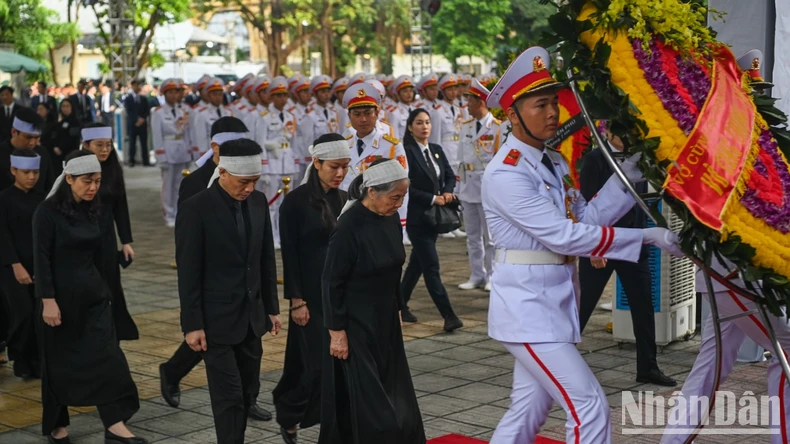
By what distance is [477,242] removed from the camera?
39.3 ft

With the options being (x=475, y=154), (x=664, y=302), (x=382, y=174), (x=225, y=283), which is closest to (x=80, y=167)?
(x=225, y=283)

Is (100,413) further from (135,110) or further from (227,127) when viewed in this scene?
(135,110)

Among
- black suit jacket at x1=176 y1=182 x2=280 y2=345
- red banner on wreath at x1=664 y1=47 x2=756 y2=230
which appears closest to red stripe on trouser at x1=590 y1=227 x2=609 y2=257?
red banner on wreath at x1=664 y1=47 x2=756 y2=230

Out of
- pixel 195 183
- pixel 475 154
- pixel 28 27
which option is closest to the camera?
pixel 195 183

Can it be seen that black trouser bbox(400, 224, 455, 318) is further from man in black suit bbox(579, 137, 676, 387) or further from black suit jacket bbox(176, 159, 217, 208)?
black suit jacket bbox(176, 159, 217, 208)

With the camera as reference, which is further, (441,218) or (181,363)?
(441,218)

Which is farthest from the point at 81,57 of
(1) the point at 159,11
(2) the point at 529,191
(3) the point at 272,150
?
(2) the point at 529,191

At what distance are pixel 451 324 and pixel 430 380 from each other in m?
1.69

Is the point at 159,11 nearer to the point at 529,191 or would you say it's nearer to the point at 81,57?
the point at 81,57

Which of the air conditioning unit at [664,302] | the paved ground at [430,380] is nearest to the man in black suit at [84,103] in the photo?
the paved ground at [430,380]

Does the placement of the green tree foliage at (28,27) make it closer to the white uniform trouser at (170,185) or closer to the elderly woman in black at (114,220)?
the white uniform trouser at (170,185)

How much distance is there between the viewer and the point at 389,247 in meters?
6.00

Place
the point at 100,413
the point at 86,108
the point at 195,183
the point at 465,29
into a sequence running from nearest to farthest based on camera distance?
the point at 100,413 < the point at 195,183 < the point at 86,108 < the point at 465,29

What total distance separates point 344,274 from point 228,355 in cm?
87
